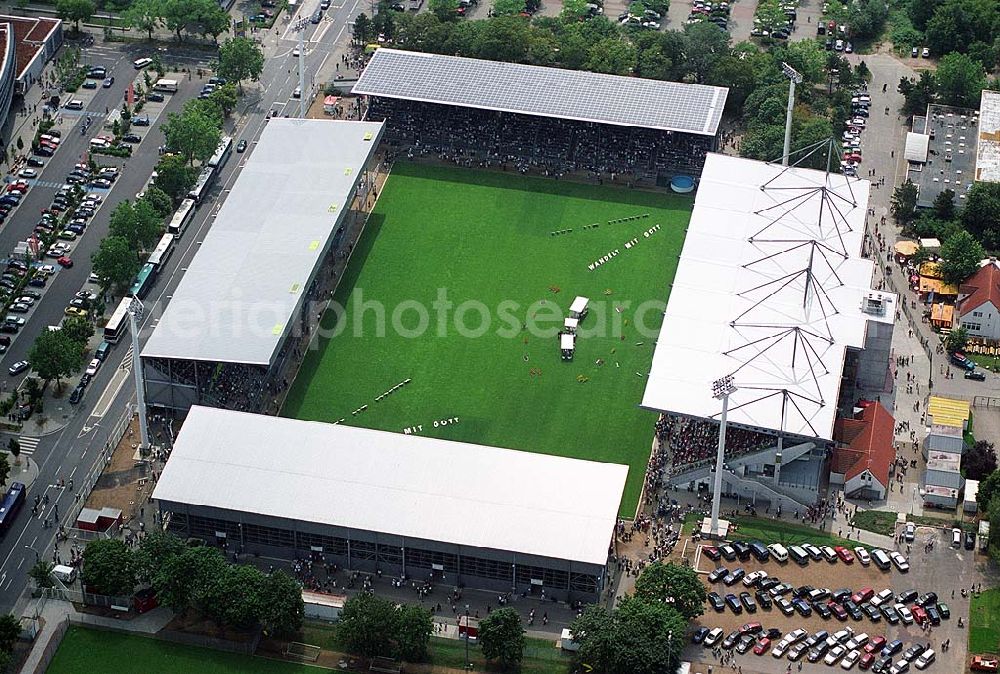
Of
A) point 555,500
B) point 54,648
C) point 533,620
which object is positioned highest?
point 555,500

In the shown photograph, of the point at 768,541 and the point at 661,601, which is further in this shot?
the point at 768,541

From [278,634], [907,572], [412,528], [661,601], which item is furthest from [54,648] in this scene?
[907,572]

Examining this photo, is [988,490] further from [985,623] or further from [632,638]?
[632,638]

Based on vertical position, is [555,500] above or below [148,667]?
above

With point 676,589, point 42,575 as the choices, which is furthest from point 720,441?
point 42,575

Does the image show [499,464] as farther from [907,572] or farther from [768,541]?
[907,572]

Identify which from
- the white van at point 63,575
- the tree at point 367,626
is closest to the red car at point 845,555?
the tree at point 367,626
